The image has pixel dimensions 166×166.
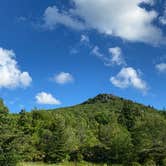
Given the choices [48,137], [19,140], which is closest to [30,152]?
[48,137]

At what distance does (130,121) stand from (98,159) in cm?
4669

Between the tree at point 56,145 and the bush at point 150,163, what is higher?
the tree at point 56,145

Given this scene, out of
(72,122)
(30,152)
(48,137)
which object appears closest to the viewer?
(30,152)

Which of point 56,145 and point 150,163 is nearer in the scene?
point 150,163

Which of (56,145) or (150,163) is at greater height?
(56,145)

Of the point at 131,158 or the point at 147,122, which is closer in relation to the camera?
the point at 131,158

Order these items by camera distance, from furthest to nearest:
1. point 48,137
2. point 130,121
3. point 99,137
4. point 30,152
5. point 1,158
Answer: point 130,121 < point 99,137 < point 48,137 < point 30,152 < point 1,158

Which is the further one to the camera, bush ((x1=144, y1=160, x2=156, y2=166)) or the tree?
the tree

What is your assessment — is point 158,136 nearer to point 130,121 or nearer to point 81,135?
point 81,135

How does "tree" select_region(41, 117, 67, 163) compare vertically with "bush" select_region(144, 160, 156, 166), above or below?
above

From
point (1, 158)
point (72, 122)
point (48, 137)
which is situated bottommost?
point (1, 158)

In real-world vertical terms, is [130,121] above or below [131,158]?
above

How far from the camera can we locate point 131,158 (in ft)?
222

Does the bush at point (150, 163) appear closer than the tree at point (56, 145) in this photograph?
Yes
